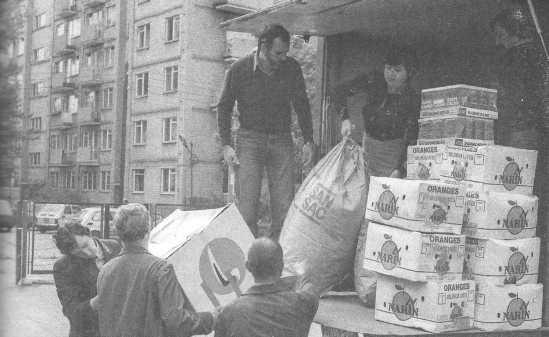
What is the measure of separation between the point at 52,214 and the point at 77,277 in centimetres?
527

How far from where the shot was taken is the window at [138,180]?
8922mm

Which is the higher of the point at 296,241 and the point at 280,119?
the point at 280,119

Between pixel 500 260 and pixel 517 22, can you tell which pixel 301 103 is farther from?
pixel 500 260

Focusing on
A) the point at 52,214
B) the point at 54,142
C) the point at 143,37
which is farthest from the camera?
the point at 143,37

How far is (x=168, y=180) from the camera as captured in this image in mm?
10719

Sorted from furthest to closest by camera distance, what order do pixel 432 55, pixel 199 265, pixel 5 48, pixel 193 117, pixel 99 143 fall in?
pixel 193 117, pixel 99 143, pixel 432 55, pixel 199 265, pixel 5 48

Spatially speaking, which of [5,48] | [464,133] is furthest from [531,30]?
[5,48]

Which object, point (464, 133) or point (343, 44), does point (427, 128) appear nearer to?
point (464, 133)

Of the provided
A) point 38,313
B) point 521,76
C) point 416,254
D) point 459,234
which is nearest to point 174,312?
point 416,254

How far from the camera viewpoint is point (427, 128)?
9.64 ft

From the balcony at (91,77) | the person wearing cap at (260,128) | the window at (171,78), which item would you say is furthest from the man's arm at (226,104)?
the window at (171,78)

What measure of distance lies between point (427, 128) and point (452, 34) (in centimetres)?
144

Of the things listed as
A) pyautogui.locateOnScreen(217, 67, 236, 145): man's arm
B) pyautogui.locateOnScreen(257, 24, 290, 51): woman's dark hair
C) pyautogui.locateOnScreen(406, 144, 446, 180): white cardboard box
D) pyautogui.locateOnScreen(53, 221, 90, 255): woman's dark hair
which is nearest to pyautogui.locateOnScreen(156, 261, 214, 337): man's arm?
pyautogui.locateOnScreen(53, 221, 90, 255): woman's dark hair

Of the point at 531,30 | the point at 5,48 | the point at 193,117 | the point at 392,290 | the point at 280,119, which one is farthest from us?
the point at 193,117
